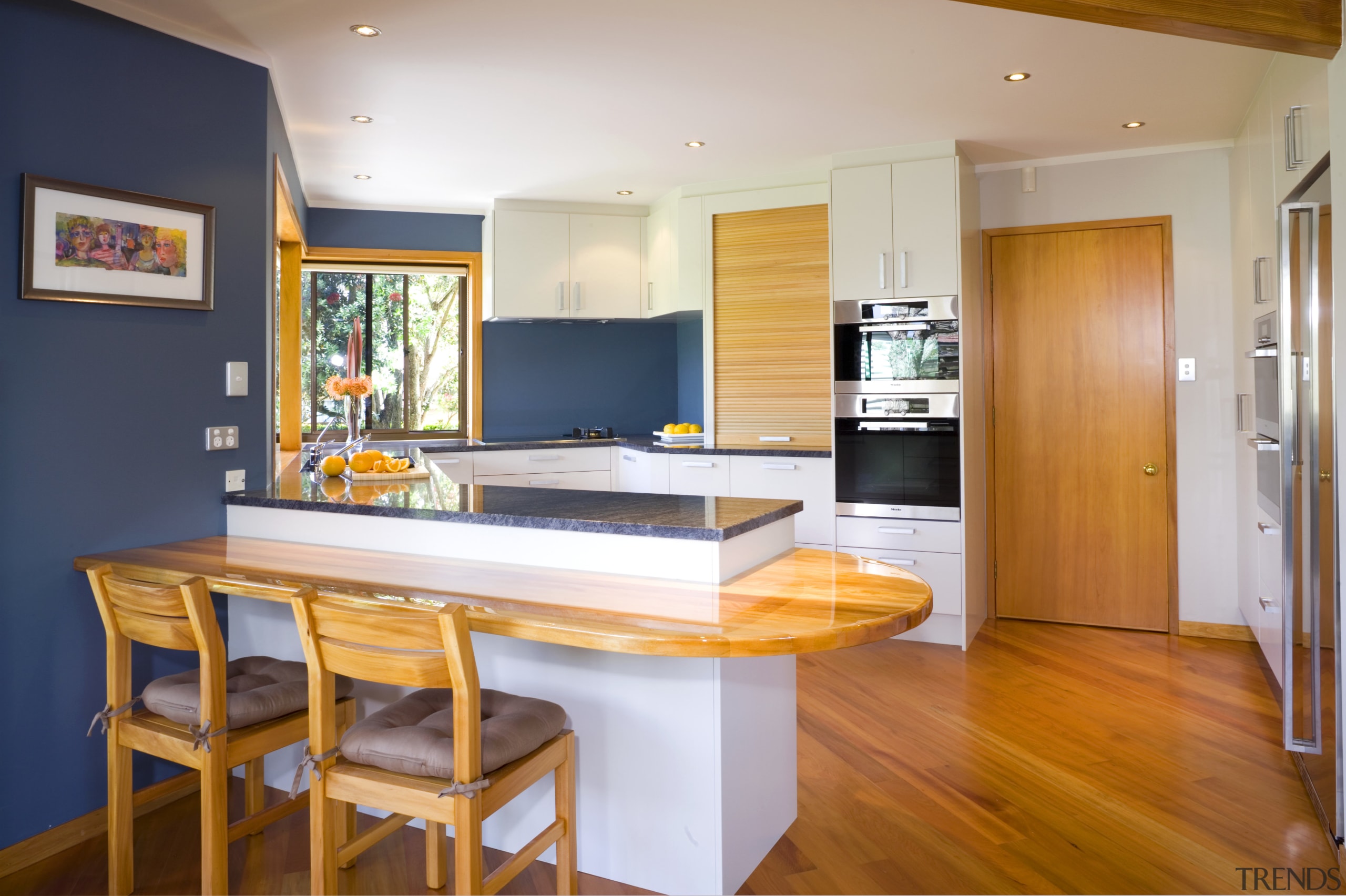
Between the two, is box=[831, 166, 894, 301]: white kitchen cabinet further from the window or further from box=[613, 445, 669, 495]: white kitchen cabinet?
the window

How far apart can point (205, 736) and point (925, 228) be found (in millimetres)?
3539

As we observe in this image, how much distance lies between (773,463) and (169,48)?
121 inches

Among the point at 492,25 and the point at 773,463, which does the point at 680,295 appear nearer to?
the point at 773,463

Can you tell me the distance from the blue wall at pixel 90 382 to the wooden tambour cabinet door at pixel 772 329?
2.54 metres

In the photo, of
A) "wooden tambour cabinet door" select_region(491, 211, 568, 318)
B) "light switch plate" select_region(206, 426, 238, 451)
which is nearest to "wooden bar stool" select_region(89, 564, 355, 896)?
"light switch plate" select_region(206, 426, 238, 451)

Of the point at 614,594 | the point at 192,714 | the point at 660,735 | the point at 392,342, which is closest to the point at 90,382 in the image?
the point at 192,714

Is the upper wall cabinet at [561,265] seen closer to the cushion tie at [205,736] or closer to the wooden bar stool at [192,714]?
the wooden bar stool at [192,714]

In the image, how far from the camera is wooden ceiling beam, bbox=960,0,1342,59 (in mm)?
1874

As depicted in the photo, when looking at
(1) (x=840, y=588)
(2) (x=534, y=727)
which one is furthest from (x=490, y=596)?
(1) (x=840, y=588)

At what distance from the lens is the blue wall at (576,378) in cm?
568

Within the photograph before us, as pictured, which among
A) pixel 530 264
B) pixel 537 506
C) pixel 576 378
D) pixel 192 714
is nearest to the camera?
pixel 192 714

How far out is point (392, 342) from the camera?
5.55 metres

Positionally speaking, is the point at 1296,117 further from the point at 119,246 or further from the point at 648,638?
the point at 119,246

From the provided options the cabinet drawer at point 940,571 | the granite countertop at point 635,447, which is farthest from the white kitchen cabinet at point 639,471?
the cabinet drawer at point 940,571
